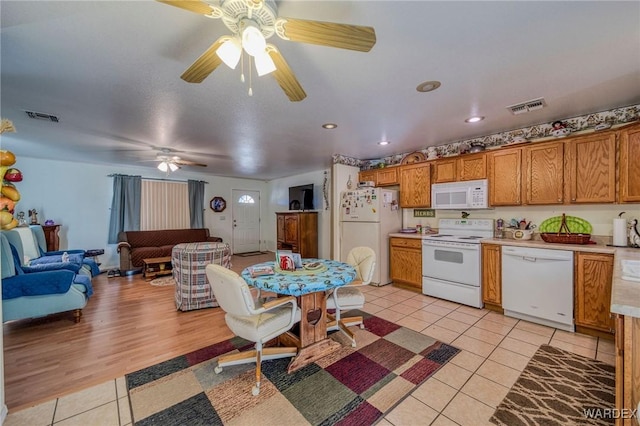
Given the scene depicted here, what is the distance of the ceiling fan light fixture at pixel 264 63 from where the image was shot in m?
1.31

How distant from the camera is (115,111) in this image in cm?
265

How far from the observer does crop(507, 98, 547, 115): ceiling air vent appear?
8.14ft

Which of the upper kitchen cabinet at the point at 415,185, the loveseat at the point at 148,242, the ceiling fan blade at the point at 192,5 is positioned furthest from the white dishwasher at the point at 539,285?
the loveseat at the point at 148,242

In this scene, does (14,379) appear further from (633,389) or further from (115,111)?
(633,389)

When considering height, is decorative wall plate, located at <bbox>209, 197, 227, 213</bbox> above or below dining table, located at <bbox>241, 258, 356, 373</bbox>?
above

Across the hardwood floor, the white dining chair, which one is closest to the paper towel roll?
the white dining chair

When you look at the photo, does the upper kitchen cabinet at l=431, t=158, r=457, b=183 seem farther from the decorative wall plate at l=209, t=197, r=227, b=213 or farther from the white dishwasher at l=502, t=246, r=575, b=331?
the decorative wall plate at l=209, t=197, r=227, b=213

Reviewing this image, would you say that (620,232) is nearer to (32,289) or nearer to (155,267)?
(32,289)

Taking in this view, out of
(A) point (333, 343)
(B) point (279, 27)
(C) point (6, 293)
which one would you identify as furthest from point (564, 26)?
(C) point (6, 293)

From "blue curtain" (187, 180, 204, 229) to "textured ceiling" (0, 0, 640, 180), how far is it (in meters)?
3.11

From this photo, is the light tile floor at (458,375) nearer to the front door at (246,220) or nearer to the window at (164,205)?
the window at (164,205)

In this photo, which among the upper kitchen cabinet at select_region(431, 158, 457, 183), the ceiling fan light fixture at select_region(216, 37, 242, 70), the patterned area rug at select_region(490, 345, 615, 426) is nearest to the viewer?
the ceiling fan light fixture at select_region(216, 37, 242, 70)

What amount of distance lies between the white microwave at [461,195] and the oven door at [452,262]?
2.09 feet

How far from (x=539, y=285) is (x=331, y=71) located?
319 cm
